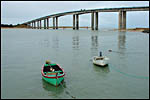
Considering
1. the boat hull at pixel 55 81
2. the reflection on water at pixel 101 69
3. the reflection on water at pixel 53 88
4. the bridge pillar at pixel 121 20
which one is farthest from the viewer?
the bridge pillar at pixel 121 20

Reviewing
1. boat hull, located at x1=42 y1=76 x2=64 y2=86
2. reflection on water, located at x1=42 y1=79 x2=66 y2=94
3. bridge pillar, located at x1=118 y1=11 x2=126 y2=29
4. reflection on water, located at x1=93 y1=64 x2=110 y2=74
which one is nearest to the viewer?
reflection on water, located at x1=42 y1=79 x2=66 y2=94

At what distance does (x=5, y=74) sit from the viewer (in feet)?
64.0

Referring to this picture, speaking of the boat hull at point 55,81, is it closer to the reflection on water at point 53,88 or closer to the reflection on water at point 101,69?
the reflection on water at point 53,88

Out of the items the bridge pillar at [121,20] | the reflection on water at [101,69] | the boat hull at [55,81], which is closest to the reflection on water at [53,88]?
the boat hull at [55,81]

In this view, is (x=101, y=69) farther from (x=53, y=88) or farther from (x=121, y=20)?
(x=121, y=20)

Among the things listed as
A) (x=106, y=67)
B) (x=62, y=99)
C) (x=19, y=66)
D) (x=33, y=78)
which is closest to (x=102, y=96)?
(x=62, y=99)

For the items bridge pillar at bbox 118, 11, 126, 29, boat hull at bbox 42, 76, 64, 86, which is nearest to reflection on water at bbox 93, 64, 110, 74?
boat hull at bbox 42, 76, 64, 86

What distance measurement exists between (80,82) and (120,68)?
26.4 ft

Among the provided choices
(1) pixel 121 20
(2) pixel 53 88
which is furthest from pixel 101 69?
(1) pixel 121 20

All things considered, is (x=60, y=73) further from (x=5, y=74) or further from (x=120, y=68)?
(x=120, y=68)

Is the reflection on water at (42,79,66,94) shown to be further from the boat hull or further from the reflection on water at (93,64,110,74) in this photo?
the reflection on water at (93,64,110,74)

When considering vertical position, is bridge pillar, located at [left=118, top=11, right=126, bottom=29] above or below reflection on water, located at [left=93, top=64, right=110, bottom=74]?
above

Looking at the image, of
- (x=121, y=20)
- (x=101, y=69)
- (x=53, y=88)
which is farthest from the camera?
(x=121, y=20)

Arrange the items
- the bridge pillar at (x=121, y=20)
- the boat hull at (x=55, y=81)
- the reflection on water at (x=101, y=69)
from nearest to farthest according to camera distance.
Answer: the boat hull at (x=55, y=81) < the reflection on water at (x=101, y=69) < the bridge pillar at (x=121, y=20)
